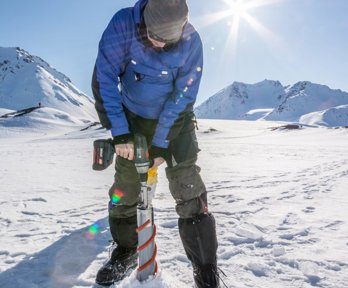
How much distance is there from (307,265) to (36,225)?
2775 millimetres

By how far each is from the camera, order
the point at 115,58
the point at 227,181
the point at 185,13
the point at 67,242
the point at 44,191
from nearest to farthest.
→ the point at 185,13, the point at 115,58, the point at 67,242, the point at 44,191, the point at 227,181

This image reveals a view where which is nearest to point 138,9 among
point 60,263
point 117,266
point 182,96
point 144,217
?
point 182,96

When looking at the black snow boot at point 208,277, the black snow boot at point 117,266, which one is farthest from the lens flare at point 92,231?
the black snow boot at point 208,277

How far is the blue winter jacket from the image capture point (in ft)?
7.63

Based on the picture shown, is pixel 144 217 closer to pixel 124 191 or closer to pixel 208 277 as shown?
pixel 124 191

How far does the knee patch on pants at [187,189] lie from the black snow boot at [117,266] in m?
0.60

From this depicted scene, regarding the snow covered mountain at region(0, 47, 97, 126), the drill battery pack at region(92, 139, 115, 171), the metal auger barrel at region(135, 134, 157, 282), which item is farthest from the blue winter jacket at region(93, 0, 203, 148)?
the snow covered mountain at region(0, 47, 97, 126)

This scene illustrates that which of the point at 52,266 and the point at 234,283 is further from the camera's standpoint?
the point at 52,266

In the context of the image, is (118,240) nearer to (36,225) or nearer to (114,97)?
(114,97)

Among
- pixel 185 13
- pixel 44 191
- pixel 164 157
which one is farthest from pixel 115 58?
pixel 44 191

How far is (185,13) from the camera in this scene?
2.13 meters

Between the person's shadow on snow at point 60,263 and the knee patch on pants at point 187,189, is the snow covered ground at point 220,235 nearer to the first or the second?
the person's shadow on snow at point 60,263

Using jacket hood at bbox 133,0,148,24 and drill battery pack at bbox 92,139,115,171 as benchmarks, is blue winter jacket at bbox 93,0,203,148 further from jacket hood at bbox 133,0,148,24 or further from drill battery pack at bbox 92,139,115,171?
drill battery pack at bbox 92,139,115,171

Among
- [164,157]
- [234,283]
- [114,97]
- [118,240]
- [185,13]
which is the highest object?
[185,13]
